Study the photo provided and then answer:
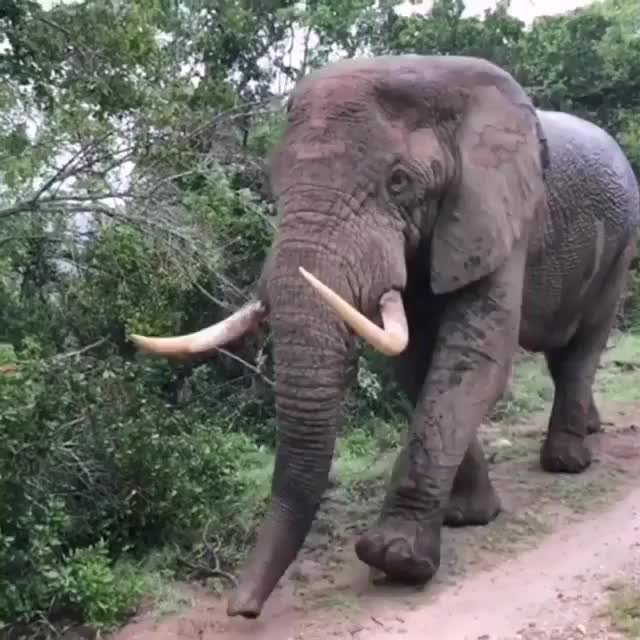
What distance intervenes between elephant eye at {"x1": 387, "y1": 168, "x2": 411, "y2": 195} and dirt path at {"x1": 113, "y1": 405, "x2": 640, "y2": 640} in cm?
175

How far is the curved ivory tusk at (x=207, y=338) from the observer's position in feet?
17.1

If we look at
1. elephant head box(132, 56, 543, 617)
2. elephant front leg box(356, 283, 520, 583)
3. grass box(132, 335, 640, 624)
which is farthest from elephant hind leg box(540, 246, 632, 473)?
elephant head box(132, 56, 543, 617)

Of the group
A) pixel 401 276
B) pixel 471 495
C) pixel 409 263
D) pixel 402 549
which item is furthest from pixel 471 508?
pixel 401 276

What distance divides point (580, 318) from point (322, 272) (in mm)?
2924

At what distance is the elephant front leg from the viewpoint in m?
5.57

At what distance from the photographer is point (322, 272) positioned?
524 centimetres

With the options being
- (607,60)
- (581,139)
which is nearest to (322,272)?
(581,139)

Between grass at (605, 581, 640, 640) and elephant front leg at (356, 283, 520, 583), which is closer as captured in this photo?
grass at (605, 581, 640, 640)

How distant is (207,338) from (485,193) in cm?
147

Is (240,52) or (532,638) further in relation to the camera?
(240,52)

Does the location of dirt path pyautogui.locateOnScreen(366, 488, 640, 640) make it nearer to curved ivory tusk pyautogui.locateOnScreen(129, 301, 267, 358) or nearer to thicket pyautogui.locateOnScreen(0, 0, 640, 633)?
thicket pyautogui.locateOnScreen(0, 0, 640, 633)

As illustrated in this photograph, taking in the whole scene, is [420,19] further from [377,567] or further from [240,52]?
[377,567]

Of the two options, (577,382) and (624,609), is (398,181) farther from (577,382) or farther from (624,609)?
(577,382)

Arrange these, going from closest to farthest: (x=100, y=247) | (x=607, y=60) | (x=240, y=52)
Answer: (x=100, y=247), (x=240, y=52), (x=607, y=60)
